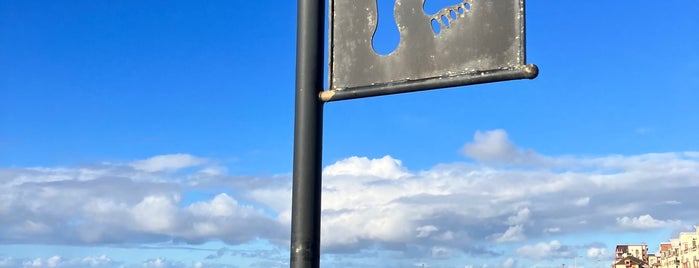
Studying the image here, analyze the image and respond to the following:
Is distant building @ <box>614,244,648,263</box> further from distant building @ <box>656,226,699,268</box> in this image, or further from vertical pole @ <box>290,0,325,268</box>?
vertical pole @ <box>290,0,325,268</box>

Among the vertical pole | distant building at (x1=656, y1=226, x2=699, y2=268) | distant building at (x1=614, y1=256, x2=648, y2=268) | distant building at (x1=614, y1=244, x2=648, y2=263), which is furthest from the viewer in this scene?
distant building at (x1=614, y1=244, x2=648, y2=263)

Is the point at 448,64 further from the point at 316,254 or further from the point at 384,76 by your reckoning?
the point at 316,254

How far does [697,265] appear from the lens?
300 feet

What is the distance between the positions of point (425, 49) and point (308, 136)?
67cm

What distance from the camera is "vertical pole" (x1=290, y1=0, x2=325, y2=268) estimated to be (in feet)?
12.5

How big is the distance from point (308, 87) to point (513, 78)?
1.03 metres

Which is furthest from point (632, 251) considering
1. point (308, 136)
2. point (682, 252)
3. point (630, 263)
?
point (308, 136)

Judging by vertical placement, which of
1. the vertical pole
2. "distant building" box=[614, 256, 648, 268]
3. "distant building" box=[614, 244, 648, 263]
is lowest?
the vertical pole

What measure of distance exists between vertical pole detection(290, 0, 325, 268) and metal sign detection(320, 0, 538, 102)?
69 mm

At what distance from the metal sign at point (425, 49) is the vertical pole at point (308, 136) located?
7cm

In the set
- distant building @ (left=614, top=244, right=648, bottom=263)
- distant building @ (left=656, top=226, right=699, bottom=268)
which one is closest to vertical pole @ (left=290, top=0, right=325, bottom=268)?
distant building @ (left=656, top=226, right=699, bottom=268)

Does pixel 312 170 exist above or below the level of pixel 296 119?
below

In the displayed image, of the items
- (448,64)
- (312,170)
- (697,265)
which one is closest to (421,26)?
(448,64)

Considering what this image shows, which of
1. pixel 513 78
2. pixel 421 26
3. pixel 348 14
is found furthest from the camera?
pixel 348 14
